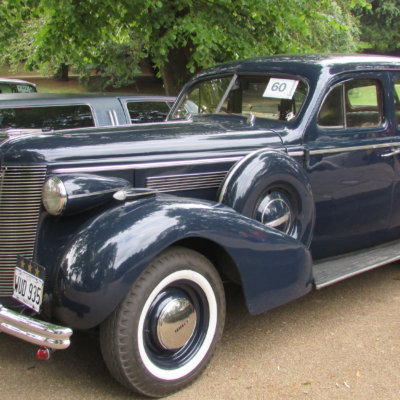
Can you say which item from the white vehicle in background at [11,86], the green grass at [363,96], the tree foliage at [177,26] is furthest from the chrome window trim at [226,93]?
the white vehicle in background at [11,86]

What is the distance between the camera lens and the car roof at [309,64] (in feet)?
11.6

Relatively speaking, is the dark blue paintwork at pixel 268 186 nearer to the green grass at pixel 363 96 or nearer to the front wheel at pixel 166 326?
the front wheel at pixel 166 326

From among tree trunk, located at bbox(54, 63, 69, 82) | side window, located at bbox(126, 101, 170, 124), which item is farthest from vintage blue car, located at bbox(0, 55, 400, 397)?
tree trunk, located at bbox(54, 63, 69, 82)

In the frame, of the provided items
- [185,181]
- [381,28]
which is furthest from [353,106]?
[381,28]

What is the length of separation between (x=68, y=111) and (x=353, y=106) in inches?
126

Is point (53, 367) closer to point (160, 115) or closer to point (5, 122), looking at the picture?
point (5, 122)

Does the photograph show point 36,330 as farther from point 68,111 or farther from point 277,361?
point 68,111

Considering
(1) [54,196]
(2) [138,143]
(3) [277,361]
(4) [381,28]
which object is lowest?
(3) [277,361]

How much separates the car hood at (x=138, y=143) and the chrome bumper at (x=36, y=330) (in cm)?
81

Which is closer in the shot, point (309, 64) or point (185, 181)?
point (185, 181)

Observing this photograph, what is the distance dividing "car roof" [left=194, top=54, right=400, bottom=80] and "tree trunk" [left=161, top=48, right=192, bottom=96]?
439cm

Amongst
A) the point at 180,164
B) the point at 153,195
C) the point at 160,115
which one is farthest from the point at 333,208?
the point at 160,115

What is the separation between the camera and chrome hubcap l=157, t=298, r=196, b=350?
2.46 metres

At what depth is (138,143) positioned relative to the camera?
9.33 ft
